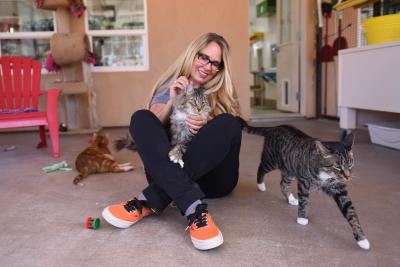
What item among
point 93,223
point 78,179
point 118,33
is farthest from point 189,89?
point 118,33

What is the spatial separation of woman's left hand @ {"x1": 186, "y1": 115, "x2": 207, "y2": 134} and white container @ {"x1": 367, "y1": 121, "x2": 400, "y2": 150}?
6.80ft

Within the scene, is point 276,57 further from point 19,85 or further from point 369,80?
point 19,85

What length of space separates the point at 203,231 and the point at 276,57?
5726 millimetres

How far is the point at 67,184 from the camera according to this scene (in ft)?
7.51

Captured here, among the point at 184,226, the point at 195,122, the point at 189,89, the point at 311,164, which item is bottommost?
the point at 184,226

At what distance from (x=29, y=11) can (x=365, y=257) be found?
4.96m

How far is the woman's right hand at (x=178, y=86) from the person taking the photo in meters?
1.64

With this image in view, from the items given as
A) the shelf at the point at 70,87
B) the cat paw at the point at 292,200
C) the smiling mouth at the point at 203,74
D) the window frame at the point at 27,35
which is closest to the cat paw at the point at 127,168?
the smiling mouth at the point at 203,74

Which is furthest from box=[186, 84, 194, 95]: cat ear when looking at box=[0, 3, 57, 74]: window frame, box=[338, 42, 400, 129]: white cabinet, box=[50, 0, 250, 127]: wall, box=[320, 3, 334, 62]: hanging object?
box=[0, 3, 57, 74]: window frame

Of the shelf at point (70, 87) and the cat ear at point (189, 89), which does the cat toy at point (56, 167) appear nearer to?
the cat ear at point (189, 89)

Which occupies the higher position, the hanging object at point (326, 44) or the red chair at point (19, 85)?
the hanging object at point (326, 44)

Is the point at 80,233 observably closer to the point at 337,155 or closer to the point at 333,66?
the point at 337,155

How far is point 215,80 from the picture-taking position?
6.00ft

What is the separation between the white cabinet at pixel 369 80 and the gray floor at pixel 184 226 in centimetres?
75
